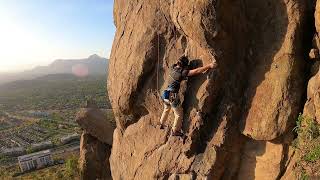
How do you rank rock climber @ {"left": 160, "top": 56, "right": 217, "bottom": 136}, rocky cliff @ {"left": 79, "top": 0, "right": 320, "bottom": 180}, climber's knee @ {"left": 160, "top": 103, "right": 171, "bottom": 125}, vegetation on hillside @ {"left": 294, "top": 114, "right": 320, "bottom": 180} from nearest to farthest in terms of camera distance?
1. vegetation on hillside @ {"left": 294, "top": 114, "right": 320, "bottom": 180}
2. rocky cliff @ {"left": 79, "top": 0, "right": 320, "bottom": 180}
3. rock climber @ {"left": 160, "top": 56, "right": 217, "bottom": 136}
4. climber's knee @ {"left": 160, "top": 103, "right": 171, "bottom": 125}

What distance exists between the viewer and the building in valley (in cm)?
7975

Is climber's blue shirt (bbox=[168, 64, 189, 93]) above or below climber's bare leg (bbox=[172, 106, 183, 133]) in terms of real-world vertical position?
above

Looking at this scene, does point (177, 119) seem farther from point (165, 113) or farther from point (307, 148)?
point (307, 148)

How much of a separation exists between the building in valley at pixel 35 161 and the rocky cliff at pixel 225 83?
234 ft

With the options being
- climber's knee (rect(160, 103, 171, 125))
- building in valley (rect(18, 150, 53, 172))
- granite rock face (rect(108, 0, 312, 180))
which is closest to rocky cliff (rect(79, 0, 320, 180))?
granite rock face (rect(108, 0, 312, 180))

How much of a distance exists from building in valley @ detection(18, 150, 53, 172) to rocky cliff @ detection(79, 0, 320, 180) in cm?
7135

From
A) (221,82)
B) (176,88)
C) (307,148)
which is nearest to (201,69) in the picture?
(221,82)

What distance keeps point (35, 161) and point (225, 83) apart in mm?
76197

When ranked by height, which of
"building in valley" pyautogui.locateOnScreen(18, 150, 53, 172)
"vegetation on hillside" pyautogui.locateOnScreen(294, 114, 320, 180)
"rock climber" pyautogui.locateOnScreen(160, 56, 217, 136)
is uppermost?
"rock climber" pyautogui.locateOnScreen(160, 56, 217, 136)

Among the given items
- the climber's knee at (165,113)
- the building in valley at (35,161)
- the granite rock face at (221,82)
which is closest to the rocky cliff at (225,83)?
the granite rock face at (221,82)

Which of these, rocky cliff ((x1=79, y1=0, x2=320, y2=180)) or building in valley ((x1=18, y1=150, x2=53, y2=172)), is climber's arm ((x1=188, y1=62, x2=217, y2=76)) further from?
building in valley ((x1=18, y1=150, x2=53, y2=172))

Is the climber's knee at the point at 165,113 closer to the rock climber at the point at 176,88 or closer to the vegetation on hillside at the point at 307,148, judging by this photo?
the rock climber at the point at 176,88

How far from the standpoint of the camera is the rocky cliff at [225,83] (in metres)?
10.7

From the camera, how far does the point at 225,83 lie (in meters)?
11.9
